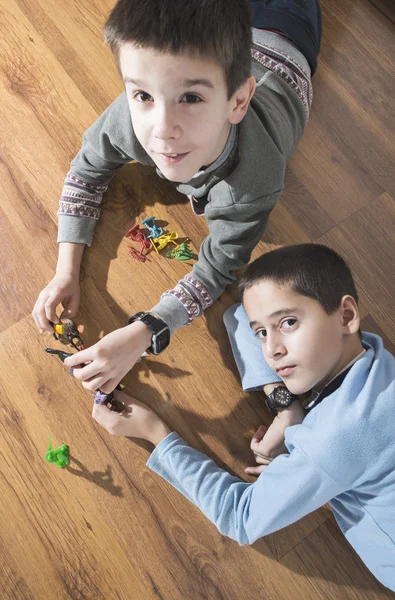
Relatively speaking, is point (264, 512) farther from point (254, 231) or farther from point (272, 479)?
point (254, 231)

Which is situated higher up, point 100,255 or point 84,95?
point 84,95

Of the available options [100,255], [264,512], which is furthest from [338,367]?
[100,255]

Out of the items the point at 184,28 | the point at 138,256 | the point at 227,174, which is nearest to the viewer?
the point at 184,28

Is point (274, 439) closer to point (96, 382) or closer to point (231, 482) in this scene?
point (231, 482)

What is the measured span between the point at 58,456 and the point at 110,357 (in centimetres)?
23

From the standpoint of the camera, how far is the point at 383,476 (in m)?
0.91

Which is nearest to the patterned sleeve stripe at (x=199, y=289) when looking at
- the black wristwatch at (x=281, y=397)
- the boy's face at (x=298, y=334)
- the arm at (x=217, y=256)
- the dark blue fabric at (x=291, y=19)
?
the arm at (x=217, y=256)

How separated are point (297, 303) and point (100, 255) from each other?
17.6 inches

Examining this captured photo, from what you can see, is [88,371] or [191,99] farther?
[88,371]

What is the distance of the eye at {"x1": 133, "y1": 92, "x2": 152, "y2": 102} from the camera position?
0.75 meters

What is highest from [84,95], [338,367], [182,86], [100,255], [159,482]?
[182,86]

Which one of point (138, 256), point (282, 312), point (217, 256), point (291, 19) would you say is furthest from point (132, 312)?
point (291, 19)

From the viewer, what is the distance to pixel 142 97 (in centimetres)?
76

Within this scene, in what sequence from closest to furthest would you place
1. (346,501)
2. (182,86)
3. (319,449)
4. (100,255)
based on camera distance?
(182,86), (319,449), (346,501), (100,255)
